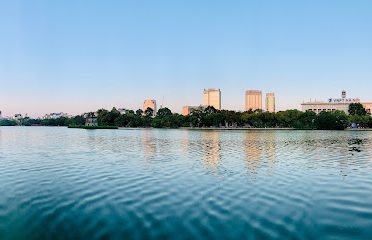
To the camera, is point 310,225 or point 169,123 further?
point 169,123

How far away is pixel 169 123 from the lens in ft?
643

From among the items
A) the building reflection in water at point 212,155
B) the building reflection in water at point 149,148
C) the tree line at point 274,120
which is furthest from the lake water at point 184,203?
the tree line at point 274,120

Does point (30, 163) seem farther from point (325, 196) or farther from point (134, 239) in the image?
point (325, 196)

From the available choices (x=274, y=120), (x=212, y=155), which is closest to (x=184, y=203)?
(x=212, y=155)

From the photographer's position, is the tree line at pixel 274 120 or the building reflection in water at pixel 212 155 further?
the tree line at pixel 274 120

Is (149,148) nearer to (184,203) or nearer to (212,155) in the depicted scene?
(212,155)

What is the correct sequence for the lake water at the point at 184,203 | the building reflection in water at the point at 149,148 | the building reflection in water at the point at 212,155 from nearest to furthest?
the lake water at the point at 184,203 < the building reflection in water at the point at 212,155 < the building reflection in water at the point at 149,148

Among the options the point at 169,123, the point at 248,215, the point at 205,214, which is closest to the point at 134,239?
the point at 205,214

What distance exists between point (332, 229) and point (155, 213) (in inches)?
221

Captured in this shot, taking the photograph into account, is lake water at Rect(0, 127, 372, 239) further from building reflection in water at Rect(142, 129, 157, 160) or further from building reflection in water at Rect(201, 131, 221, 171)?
building reflection in water at Rect(142, 129, 157, 160)

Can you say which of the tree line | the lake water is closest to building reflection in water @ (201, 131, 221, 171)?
the lake water

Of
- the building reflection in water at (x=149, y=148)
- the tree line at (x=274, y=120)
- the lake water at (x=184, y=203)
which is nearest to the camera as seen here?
the lake water at (x=184, y=203)

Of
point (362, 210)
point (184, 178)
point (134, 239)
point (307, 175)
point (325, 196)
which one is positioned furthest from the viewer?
point (307, 175)

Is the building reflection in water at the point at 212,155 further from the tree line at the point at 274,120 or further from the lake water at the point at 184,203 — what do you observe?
the tree line at the point at 274,120
